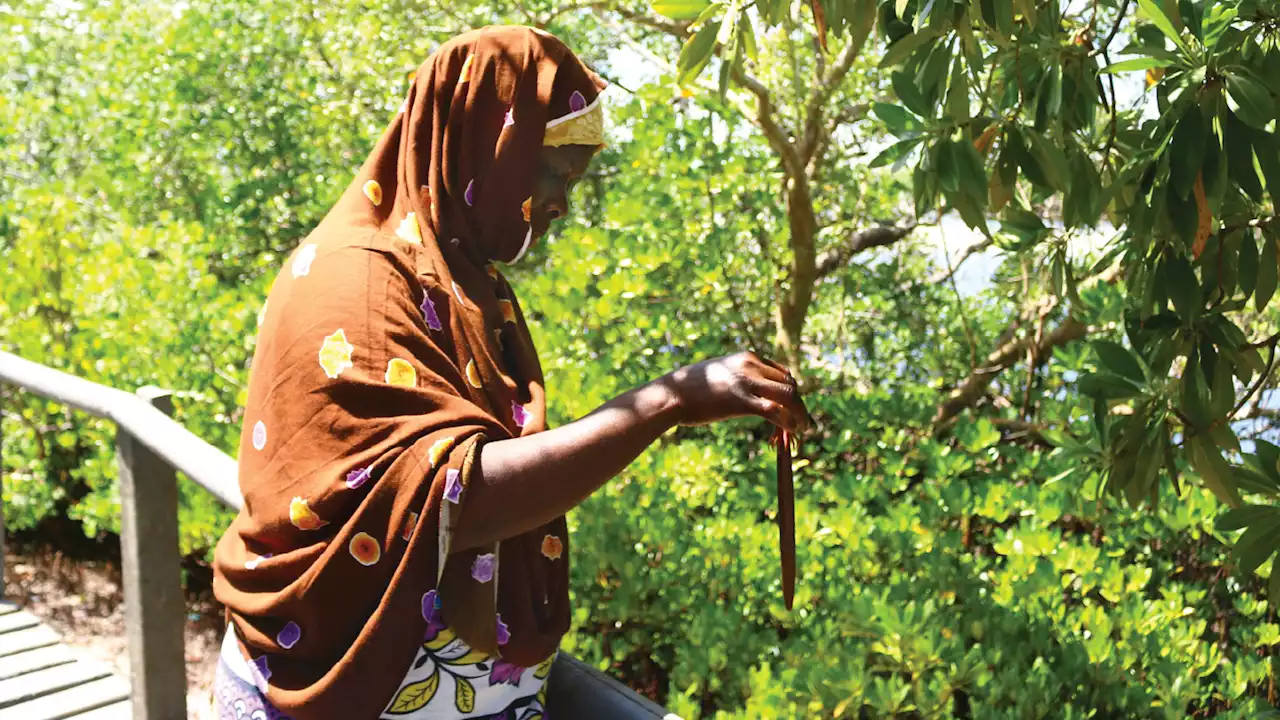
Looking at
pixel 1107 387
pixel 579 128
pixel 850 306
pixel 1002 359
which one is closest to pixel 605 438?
pixel 579 128

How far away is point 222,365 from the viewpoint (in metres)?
4.79

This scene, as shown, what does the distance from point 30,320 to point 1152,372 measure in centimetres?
550

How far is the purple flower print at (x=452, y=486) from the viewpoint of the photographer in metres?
1.42

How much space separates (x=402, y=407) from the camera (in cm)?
148

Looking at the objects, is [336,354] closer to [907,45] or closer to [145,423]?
[907,45]

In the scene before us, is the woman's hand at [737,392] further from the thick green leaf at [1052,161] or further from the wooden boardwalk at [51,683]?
the wooden boardwalk at [51,683]

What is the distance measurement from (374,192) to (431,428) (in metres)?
0.46

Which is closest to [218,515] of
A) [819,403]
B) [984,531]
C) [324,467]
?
[819,403]

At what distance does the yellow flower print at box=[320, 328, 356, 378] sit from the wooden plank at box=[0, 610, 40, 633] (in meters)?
2.97

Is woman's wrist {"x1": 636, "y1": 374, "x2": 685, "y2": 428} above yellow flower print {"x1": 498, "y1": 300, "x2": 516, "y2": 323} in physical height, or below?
below

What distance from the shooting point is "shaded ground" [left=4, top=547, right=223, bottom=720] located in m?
4.73

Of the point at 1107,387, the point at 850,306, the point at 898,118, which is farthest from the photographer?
the point at 850,306

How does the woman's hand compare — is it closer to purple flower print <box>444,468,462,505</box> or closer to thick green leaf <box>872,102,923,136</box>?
purple flower print <box>444,468,462,505</box>

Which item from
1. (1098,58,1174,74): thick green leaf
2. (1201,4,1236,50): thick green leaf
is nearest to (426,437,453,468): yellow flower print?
(1098,58,1174,74): thick green leaf
